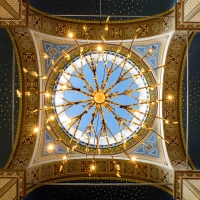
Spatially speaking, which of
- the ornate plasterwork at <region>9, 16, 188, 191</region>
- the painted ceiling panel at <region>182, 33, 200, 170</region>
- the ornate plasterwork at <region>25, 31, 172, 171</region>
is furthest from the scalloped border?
the painted ceiling panel at <region>182, 33, 200, 170</region>

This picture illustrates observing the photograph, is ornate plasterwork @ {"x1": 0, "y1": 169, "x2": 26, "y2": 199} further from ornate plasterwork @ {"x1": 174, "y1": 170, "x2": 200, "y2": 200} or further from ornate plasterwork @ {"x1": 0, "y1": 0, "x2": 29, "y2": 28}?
ornate plasterwork @ {"x1": 174, "y1": 170, "x2": 200, "y2": 200}

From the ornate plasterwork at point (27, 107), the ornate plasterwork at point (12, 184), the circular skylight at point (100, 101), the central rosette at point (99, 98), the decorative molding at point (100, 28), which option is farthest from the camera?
the ornate plasterwork at point (27, 107)

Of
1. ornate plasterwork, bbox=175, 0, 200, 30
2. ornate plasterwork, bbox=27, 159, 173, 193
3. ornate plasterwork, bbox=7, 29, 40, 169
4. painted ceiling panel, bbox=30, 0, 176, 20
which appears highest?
painted ceiling panel, bbox=30, 0, 176, 20

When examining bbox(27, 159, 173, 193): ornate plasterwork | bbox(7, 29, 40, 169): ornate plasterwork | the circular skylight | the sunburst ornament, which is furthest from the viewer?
bbox(27, 159, 173, 193): ornate plasterwork

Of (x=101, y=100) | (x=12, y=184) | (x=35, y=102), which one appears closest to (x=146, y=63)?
(x=101, y=100)

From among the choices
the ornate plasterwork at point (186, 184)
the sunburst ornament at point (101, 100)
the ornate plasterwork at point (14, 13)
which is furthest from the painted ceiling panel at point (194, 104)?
the ornate plasterwork at point (14, 13)

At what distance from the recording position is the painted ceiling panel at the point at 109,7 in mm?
9305

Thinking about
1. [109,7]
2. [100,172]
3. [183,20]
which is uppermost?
[109,7]

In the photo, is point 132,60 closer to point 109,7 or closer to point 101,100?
point 109,7

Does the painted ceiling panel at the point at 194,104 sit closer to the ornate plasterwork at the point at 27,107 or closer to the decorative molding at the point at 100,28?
the decorative molding at the point at 100,28

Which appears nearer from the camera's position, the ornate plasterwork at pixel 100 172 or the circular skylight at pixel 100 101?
the circular skylight at pixel 100 101

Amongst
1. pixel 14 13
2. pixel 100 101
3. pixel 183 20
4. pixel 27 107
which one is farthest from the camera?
→ pixel 27 107

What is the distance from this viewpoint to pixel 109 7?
377 inches

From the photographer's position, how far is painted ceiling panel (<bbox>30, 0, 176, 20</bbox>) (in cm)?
930
